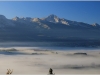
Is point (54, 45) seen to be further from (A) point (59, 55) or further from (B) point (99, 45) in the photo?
(B) point (99, 45)

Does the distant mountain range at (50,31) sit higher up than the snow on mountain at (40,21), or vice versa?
the snow on mountain at (40,21)

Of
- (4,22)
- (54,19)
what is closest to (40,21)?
(54,19)

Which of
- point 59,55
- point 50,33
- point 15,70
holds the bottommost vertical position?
point 15,70

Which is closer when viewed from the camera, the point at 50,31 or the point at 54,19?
the point at 54,19

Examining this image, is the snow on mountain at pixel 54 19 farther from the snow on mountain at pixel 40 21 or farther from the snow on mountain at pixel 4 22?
the snow on mountain at pixel 4 22

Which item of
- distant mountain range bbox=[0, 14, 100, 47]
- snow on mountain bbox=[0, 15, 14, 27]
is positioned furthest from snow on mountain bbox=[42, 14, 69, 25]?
snow on mountain bbox=[0, 15, 14, 27]

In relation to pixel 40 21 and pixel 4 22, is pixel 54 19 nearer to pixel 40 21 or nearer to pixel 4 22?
pixel 40 21

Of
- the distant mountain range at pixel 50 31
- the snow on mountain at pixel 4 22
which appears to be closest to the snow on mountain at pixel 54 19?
the distant mountain range at pixel 50 31

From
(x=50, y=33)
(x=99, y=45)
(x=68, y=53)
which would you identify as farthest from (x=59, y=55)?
(x=99, y=45)
